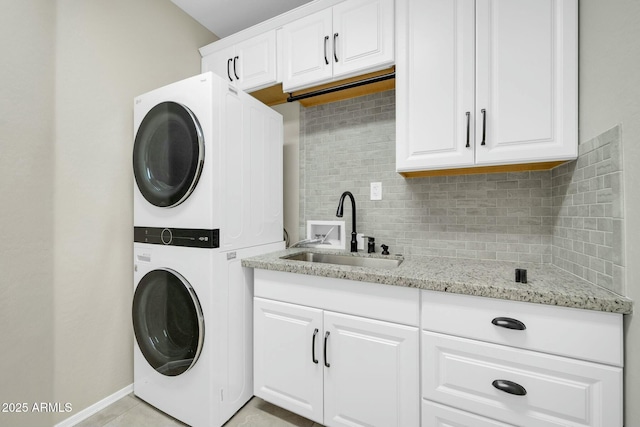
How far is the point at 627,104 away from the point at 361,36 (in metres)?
1.23

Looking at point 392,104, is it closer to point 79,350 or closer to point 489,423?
point 489,423

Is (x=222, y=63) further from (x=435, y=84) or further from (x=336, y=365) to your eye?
(x=336, y=365)

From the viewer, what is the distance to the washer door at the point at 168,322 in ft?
4.58

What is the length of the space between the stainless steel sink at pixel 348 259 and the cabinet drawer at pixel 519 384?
0.63m

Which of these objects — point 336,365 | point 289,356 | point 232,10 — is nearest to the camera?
point 336,365

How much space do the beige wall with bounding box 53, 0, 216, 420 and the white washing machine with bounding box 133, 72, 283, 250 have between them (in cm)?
17

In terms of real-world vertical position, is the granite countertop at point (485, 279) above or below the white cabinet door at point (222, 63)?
below

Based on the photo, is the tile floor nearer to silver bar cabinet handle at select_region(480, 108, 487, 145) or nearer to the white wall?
the white wall

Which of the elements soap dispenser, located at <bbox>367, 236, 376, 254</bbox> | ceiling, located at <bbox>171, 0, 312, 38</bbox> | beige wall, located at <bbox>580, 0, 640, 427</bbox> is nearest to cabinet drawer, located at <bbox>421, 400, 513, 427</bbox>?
beige wall, located at <bbox>580, 0, 640, 427</bbox>

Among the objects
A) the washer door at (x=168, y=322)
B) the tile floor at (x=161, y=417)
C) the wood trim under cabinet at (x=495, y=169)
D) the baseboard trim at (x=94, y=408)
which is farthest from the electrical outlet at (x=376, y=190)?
the baseboard trim at (x=94, y=408)

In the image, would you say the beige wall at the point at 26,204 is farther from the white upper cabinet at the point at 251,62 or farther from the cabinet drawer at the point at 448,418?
the cabinet drawer at the point at 448,418

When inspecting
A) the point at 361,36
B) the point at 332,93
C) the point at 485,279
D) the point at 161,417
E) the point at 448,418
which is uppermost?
the point at 361,36

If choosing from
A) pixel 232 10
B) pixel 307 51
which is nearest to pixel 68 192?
pixel 307 51

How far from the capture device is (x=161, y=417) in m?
1.52
